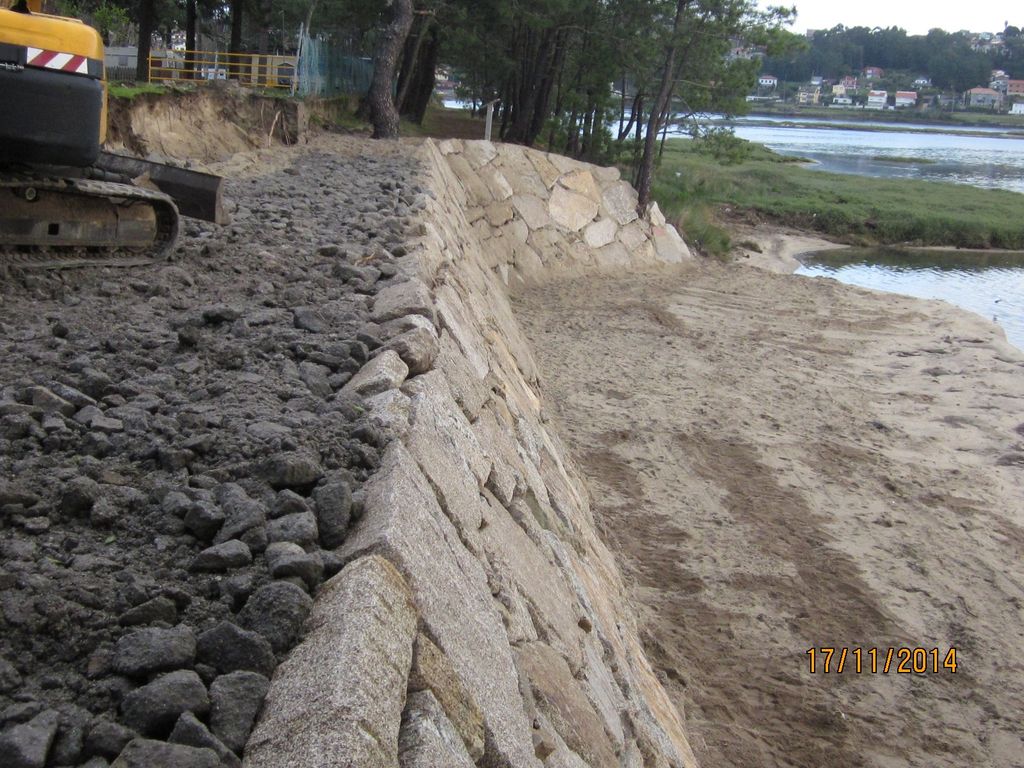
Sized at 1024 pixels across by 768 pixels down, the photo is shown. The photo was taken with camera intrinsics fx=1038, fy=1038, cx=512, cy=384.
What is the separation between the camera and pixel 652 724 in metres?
4.45

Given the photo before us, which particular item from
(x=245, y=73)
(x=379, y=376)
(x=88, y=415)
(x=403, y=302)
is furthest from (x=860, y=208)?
(x=88, y=415)

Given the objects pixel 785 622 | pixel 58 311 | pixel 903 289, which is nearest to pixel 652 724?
pixel 785 622

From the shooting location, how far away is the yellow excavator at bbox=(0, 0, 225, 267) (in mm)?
5898

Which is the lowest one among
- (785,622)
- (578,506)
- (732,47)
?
(785,622)

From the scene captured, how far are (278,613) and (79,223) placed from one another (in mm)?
4892

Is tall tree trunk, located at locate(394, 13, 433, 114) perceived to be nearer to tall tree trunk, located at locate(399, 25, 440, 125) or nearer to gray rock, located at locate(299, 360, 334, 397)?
tall tree trunk, located at locate(399, 25, 440, 125)

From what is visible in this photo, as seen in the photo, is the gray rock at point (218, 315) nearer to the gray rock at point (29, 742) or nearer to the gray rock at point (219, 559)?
the gray rock at point (219, 559)

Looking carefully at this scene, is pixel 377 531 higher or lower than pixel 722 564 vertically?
higher

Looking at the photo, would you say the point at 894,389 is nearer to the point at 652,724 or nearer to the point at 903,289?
the point at 652,724

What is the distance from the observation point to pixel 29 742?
1997mm

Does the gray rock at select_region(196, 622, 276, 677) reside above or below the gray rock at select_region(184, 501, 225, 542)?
below

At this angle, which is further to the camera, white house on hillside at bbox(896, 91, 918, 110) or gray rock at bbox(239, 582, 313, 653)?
white house on hillside at bbox(896, 91, 918, 110)

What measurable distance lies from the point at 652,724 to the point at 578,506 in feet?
8.42
